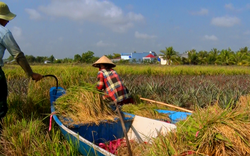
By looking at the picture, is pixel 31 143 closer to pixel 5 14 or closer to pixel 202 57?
pixel 5 14

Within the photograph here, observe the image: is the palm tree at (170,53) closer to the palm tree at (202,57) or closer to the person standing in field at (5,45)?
the palm tree at (202,57)

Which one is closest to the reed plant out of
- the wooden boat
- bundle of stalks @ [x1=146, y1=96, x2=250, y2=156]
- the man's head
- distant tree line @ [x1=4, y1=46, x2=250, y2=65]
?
the wooden boat

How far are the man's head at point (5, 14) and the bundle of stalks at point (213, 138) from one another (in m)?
2.14

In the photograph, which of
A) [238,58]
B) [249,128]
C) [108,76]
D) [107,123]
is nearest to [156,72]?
[108,76]

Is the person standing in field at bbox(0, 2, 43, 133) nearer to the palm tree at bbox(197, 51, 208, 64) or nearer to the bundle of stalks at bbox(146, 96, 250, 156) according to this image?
the bundle of stalks at bbox(146, 96, 250, 156)

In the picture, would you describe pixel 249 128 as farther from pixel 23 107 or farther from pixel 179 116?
pixel 23 107

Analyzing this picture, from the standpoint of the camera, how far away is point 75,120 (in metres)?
2.63

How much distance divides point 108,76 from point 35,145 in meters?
1.58

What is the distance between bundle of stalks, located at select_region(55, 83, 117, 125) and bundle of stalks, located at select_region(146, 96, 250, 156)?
105cm

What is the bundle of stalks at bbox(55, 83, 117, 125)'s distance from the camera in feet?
8.75

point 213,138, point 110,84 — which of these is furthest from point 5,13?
point 213,138

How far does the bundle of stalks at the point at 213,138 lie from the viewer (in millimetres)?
1696

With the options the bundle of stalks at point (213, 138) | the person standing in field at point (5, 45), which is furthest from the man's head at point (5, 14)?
the bundle of stalks at point (213, 138)

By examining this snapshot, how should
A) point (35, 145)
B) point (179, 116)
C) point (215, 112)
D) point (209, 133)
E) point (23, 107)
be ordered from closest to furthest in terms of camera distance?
point (209, 133), point (215, 112), point (35, 145), point (179, 116), point (23, 107)
